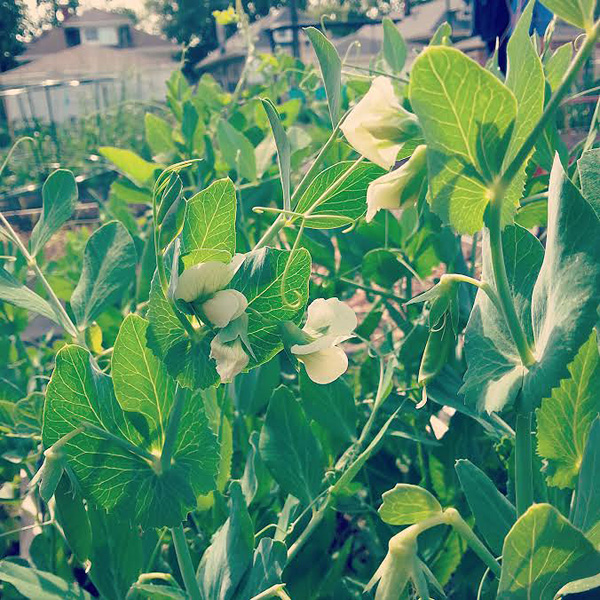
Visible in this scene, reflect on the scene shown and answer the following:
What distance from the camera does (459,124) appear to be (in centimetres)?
27

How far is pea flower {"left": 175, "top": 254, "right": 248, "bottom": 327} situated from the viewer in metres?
0.31

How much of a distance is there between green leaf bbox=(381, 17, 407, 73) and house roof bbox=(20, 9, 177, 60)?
25.4 meters

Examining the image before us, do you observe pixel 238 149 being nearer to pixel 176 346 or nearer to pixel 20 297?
pixel 20 297

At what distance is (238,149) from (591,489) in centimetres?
61

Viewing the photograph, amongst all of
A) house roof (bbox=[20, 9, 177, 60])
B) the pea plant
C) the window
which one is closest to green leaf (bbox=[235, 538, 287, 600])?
the pea plant

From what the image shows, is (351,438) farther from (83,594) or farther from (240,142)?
(240,142)

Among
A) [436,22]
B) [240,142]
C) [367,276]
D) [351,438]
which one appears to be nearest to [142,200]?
[240,142]

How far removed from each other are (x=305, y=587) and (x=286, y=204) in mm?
296

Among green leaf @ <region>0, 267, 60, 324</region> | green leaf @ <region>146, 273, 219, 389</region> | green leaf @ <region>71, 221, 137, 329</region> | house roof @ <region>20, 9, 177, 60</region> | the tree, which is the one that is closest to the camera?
green leaf @ <region>146, 273, 219, 389</region>

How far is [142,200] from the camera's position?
1020 mm

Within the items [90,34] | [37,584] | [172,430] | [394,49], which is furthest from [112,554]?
[90,34]

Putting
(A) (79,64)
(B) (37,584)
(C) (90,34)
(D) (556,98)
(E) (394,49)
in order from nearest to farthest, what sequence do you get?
1. (D) (556,98)
2. (B) (37,584)
3. (E) (394,49)
4. (A) (79,64)
5. (C) (90,34)

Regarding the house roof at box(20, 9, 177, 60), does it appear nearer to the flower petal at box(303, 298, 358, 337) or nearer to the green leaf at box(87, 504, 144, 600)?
the green leaf at box(87, 504, 144, 600)

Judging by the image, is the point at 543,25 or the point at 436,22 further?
the point at 436,22
